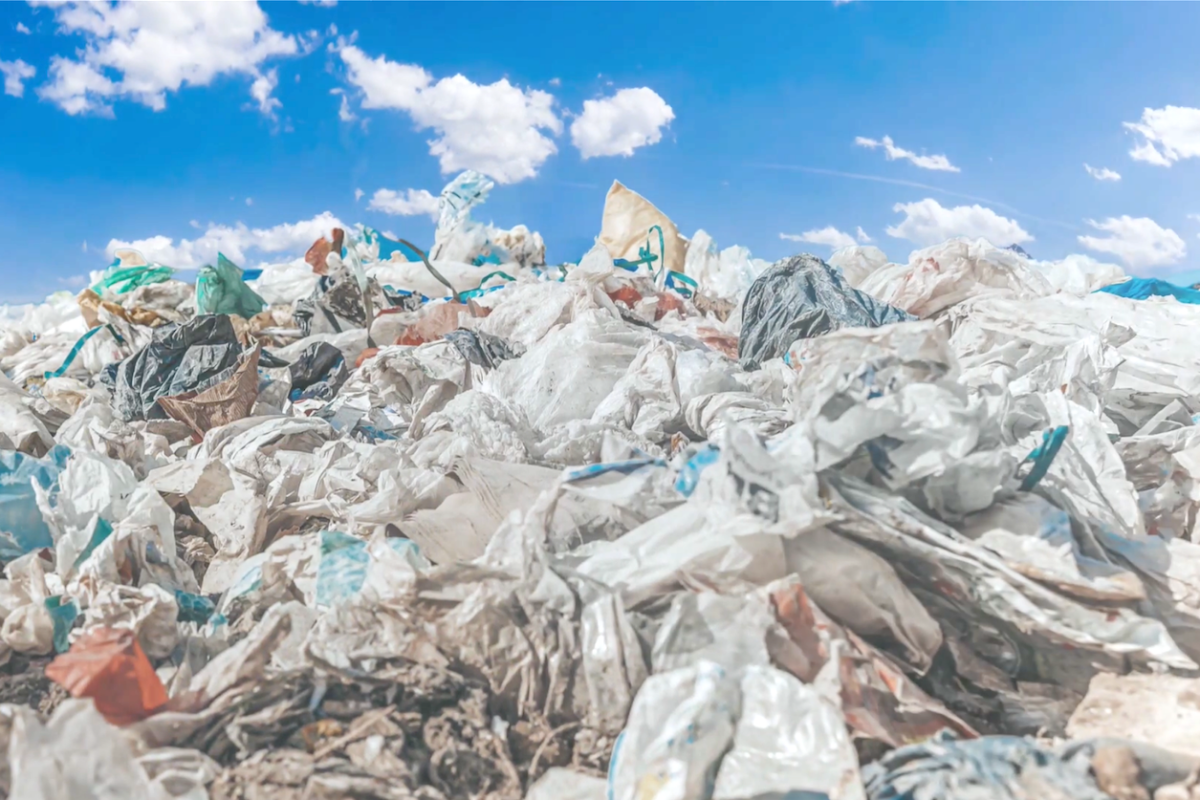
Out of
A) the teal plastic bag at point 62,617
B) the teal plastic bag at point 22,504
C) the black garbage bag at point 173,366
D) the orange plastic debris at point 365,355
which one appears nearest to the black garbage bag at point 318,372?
the orange plastic debris at point 365,355

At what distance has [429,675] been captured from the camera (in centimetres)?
130

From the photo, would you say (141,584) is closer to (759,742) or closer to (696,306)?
(759,742)

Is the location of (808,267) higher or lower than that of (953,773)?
higher

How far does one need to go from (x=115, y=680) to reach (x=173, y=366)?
2.32m

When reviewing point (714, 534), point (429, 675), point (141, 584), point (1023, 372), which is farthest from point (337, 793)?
point (1023, 372)

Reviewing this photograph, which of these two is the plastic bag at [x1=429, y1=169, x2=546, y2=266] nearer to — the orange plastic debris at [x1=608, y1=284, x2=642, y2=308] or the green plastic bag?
the green plastic bag

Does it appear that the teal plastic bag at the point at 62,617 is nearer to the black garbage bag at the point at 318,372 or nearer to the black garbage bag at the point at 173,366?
the black garbage bag at the point at 173,366

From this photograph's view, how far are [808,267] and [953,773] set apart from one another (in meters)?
2.35

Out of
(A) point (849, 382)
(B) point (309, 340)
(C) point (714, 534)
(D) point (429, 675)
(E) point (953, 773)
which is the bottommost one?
(E) point (953, 773)

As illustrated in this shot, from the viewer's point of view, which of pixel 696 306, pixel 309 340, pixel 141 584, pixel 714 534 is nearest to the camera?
pixel 714 534

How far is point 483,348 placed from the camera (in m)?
3.32

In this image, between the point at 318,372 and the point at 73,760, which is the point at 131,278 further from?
the point at 73,760

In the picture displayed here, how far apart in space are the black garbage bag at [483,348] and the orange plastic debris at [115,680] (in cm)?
201

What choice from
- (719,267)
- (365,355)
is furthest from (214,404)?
(719,267)
